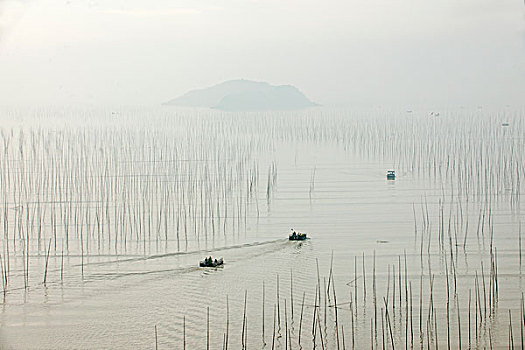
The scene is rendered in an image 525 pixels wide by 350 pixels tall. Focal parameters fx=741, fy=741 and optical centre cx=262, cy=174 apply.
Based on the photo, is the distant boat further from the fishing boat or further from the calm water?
the fishing boat

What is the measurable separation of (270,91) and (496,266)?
54.0 meters

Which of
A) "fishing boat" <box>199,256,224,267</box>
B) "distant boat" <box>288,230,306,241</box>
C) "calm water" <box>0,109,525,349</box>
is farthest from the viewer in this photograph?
"distant boat" <box>288,230,306,241</box>

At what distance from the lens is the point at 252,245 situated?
9148 mm

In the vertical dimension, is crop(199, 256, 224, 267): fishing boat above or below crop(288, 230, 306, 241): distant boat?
below

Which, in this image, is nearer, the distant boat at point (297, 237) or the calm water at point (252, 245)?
the calm water at point (252, 245)

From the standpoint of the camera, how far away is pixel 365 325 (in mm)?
6363

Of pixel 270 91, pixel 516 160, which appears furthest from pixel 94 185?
pixel 270 91

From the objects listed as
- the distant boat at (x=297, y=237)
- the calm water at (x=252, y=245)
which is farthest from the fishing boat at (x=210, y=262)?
the distant boat at (x=297, y=237)

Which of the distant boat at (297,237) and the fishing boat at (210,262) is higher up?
the distant boat at (297,237)

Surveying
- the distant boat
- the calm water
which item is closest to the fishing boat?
the calm water

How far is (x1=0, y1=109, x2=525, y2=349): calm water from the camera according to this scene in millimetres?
6461

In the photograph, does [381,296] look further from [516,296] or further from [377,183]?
[377,183]

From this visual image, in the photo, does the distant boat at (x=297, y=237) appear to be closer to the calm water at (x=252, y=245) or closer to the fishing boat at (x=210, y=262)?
the calm water at (x=252, y=245)

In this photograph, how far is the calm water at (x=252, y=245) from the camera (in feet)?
21.2
